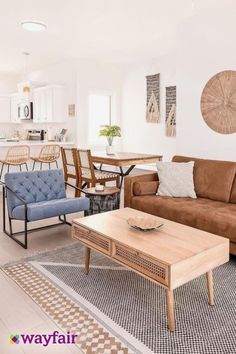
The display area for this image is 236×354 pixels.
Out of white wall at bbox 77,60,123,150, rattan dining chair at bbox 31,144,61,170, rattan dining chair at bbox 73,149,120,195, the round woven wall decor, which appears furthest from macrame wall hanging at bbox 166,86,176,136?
rattan dining chair at bbox 31,144,61,170

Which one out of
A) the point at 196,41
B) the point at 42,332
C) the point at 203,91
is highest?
the point at 196,41

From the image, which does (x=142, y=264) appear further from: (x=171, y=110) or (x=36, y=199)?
(x=171, y=110)

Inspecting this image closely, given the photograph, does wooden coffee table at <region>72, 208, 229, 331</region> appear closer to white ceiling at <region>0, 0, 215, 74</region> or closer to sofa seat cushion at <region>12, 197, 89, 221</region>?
sofa seat cushion at <region>12, 197, 89, 221</region>

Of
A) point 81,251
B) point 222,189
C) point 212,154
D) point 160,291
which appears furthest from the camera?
point 212,154

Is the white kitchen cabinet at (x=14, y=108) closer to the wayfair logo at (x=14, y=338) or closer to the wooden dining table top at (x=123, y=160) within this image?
the wooden dining table top at (x=123, y=160)

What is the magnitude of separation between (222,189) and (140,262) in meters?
1.89

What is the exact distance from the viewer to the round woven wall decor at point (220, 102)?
3.97 metres

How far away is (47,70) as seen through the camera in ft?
25.3

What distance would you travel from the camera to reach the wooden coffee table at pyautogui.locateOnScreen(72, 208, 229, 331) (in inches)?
78.7

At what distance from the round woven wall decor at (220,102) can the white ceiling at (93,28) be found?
36.5 inches

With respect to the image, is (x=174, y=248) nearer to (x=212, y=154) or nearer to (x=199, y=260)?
(x=199, y=260)

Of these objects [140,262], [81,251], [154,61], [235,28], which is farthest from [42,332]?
[154,61]

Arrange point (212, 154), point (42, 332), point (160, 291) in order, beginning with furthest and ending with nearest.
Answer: point (212, 154), point (160, 291), point (42, 332)

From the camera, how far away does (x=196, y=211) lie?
10.7 feet
